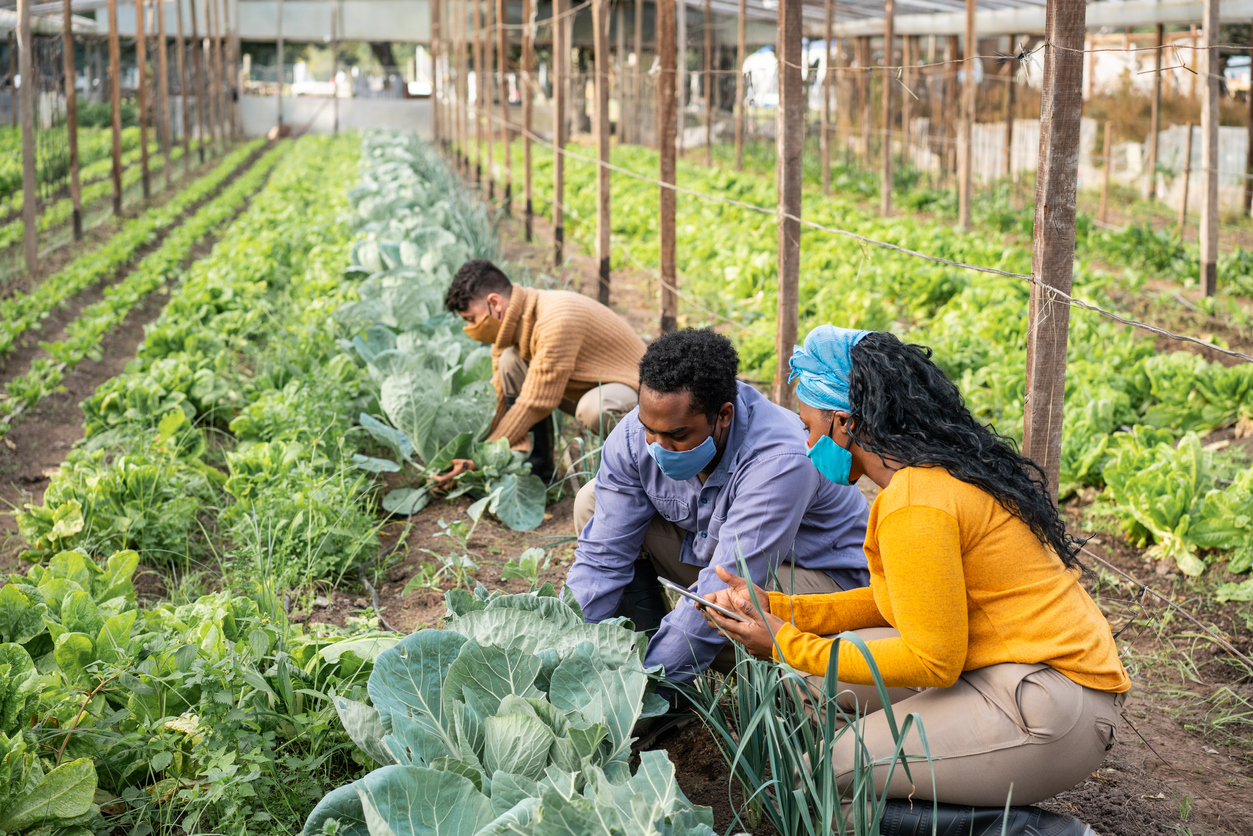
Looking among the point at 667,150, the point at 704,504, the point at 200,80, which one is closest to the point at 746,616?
the point at 704,504

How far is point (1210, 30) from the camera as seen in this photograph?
24.0 ft

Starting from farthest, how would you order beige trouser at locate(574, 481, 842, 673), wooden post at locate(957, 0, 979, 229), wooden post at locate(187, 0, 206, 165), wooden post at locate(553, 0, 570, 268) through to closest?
wooden post at locate(187, 0, 206, 165)
wooden post at locate(957, 0, 979, 229)
wooden post at locate(553, 0, 570, 268)
beige trouser at locate(574, 481, 842, 673)

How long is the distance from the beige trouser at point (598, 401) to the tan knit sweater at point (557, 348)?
2.9 inches

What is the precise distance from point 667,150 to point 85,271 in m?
6.00

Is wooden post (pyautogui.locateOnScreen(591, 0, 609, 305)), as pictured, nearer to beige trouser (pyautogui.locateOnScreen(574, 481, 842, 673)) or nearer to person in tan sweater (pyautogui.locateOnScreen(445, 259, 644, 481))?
person in tan sweater (pyautogui.locateOnScreen(445, 259, 644, 481))

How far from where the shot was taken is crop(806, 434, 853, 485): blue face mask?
7.48ft

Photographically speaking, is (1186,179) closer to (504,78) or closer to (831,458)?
(504,78)

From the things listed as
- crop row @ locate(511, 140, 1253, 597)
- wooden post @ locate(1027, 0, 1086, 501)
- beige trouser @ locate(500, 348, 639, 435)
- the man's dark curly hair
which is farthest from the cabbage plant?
crop row @ locate(511, 140, 1253, 597)

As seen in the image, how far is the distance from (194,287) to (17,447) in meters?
2.08

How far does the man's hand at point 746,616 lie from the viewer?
2338mm

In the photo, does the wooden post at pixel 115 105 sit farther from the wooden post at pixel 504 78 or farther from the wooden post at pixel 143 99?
the wooden post at pixel 504 78

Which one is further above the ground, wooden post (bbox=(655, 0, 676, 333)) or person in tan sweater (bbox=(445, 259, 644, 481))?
wooden post (bbox=(655, 0, 676, 333))

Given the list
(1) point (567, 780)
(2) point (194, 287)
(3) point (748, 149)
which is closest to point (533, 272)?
(2) point (194, 287)

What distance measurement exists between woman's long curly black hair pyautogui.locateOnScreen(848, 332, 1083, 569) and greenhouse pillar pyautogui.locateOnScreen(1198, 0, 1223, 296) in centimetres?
601
